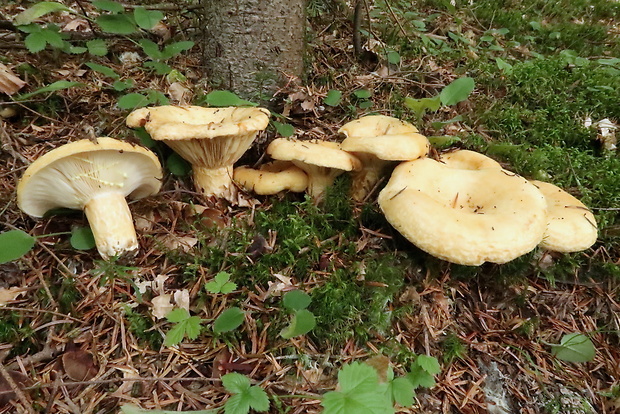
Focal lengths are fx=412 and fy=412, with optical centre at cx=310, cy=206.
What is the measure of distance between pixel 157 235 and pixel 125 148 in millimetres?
737

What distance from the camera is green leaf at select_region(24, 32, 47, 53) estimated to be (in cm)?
307

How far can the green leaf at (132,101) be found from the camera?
9.83 ft

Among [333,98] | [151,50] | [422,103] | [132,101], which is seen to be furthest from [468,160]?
[151,50]

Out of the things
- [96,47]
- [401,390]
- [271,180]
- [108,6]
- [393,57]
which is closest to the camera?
[401,390]

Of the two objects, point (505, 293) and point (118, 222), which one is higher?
point (118, 222)

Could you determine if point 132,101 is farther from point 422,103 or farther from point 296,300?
point 422,103

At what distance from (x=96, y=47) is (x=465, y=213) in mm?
3330

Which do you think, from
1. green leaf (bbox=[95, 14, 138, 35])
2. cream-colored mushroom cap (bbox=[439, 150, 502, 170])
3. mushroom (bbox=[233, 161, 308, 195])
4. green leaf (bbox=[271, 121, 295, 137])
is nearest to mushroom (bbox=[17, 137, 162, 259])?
mushroom (bbox=[233, 161, 308, 195])

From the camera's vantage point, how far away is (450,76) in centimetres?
445

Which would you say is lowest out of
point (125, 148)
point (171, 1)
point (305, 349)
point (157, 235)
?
point (305, 349)

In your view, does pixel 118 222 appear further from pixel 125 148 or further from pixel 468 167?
pixel 468 167

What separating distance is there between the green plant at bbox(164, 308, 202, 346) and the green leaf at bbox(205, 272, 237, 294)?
0.63 ft

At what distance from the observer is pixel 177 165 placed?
310 cm

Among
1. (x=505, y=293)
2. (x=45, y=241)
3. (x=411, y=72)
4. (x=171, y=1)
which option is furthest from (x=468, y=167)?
(x=171, y=1)
